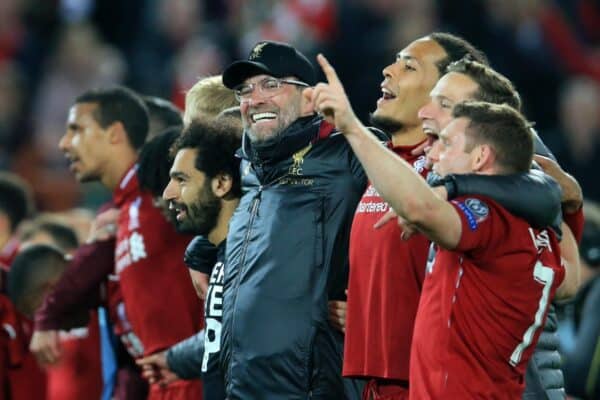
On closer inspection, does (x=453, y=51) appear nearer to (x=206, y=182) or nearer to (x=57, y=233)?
(x=206, y=182)

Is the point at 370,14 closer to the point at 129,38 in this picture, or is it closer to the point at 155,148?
the point at 129,38

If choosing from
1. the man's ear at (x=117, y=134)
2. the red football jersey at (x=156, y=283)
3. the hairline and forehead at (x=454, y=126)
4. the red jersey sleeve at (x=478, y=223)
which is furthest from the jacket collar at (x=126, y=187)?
the red jersey sleeve at (x=478, y=223)

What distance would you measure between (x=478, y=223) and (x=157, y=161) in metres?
2.51

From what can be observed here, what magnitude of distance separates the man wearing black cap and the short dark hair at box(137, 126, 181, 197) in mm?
1022

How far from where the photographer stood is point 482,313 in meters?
4.43

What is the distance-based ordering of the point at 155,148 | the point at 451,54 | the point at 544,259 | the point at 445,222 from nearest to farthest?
1. the point at 445,222
2. the point at 544,259
3. the point at 451,54
4. the point at 155,148

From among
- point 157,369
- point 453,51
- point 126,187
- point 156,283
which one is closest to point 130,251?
point 156,283

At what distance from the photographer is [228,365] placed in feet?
17.6

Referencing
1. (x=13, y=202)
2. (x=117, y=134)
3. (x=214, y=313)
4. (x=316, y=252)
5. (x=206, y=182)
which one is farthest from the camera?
(x=13, y=202)

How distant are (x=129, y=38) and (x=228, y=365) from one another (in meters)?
8.04

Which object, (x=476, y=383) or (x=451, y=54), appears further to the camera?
(x=451, y=54)

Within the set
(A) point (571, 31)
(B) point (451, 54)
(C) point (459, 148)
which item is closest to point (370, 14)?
(A) point (571, 31)

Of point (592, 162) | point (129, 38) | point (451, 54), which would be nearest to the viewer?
point (451, 54)

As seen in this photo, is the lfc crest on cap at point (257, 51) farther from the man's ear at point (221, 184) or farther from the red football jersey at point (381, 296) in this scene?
the red football jersey at point (381, 296)
